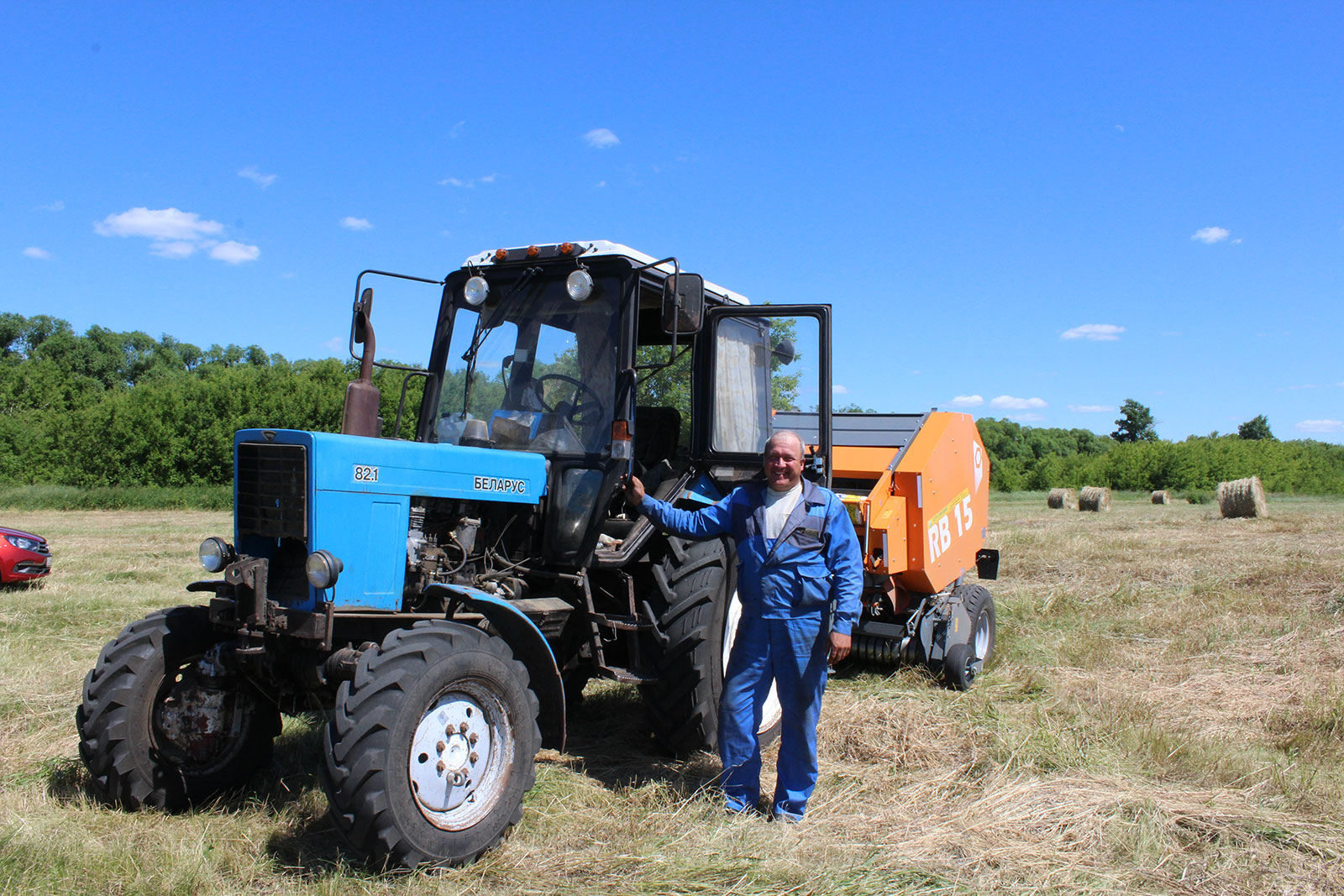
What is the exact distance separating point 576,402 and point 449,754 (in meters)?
1.99

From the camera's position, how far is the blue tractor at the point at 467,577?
11.9ft

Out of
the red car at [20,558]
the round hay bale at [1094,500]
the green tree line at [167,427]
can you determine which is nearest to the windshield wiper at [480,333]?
the red car at [20,558]

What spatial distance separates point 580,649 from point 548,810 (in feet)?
2.84

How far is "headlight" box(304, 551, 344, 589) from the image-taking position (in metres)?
3.71

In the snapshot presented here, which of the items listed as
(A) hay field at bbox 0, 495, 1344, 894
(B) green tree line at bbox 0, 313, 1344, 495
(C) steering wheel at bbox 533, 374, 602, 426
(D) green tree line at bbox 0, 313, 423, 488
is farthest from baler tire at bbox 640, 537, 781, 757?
(D) green tree line at bbox 0, 313, 423, 488

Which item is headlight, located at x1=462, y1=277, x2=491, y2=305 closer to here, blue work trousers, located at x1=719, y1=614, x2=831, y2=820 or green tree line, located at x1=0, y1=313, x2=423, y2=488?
blue work trousers, located at x1=719, y1=614, x2=831, y2=820

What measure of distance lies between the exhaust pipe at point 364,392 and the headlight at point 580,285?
0.96m

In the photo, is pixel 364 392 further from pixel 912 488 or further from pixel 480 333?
pixel 912 488

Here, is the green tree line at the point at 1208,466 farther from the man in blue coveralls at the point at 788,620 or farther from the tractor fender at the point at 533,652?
the tractor fender at the point at 533,652

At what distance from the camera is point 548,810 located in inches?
164

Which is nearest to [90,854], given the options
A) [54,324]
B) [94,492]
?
[94,492]

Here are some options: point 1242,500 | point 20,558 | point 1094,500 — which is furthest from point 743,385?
point 1094,500

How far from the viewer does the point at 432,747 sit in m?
3.58

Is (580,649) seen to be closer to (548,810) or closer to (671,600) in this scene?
(671,600)
